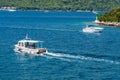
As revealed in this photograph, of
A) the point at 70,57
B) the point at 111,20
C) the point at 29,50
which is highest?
the point at 70,57

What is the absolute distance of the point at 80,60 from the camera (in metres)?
80.5

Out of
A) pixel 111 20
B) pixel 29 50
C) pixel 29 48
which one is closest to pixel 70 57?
pixel 29 50

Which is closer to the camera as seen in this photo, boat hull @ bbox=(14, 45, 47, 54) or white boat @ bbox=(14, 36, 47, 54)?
boat hull @ bbox=(14, 45, 47, 54)

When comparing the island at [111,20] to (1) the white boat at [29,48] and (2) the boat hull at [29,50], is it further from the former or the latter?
(2) the boat hull at [29,50]

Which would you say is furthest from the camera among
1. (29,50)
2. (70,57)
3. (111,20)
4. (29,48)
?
(111,20)

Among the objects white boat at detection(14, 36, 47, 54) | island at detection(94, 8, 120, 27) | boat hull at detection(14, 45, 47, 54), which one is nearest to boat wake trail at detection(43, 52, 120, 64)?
boat hull at detection(14, 45, 47, 54)

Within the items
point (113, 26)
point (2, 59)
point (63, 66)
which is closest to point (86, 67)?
point (63, 66)

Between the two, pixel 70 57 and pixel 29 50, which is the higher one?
pixel 70 57

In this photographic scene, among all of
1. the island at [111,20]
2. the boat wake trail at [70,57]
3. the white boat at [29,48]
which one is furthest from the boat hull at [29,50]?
the island at [111,20]

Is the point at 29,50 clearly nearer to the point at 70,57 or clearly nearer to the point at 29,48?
the point at 29,48

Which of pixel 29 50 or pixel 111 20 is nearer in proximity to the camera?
pixel 29 50

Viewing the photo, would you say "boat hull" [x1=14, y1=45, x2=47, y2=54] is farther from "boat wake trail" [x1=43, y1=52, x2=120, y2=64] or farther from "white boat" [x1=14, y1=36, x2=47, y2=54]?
"boat wake trail" [x1=43, y1=52, x2=120, y2=64]

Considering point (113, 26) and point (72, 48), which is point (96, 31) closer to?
point (113, 26)

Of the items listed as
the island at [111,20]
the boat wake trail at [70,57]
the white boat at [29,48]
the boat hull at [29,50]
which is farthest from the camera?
the island at [111,20]
